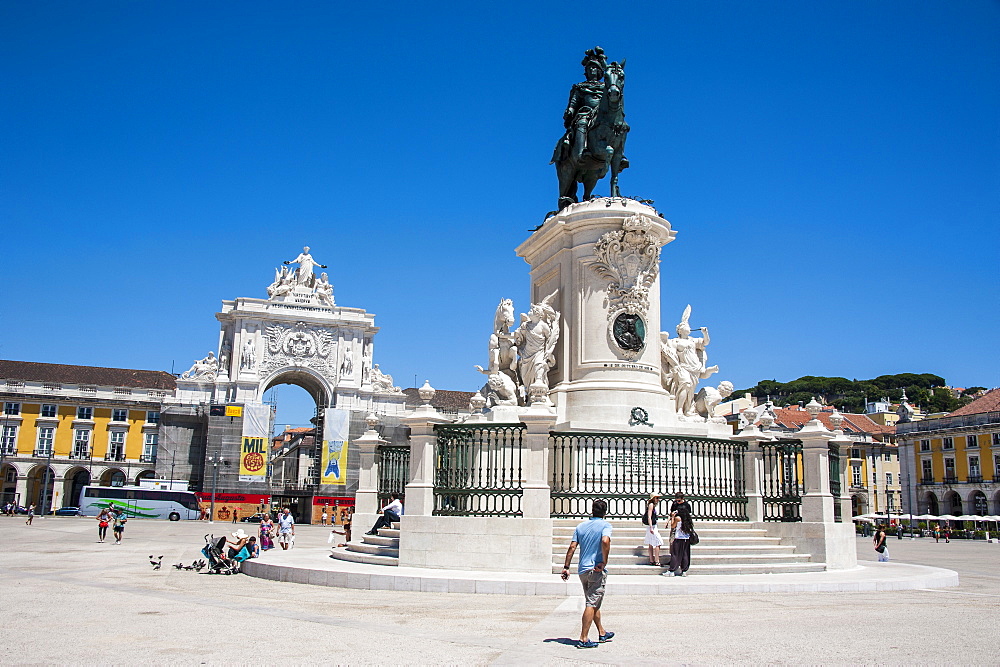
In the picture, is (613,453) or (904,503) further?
(904,503)

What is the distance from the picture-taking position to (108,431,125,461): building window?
7456 cm

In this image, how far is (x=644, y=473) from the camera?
1475 centimetres

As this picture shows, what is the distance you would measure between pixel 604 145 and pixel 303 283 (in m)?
63.2

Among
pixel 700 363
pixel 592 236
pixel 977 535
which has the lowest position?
pixel 977 535

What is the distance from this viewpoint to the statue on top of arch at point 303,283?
77875mm

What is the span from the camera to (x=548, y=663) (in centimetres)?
695

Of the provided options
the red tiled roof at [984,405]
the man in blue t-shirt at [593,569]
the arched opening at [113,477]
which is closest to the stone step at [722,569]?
the man in blue t-shirt at [593,569]

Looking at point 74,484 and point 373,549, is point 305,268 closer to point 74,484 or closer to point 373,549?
point 74,484

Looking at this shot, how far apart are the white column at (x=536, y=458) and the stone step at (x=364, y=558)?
236 cm

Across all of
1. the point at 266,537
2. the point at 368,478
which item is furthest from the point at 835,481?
the point at 266,537

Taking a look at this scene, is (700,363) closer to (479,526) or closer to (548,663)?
(479,526)

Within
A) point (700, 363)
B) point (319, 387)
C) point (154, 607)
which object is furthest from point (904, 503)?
point (154, 607)

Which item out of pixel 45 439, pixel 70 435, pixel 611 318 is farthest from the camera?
pixel 70 435

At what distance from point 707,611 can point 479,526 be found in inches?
169
